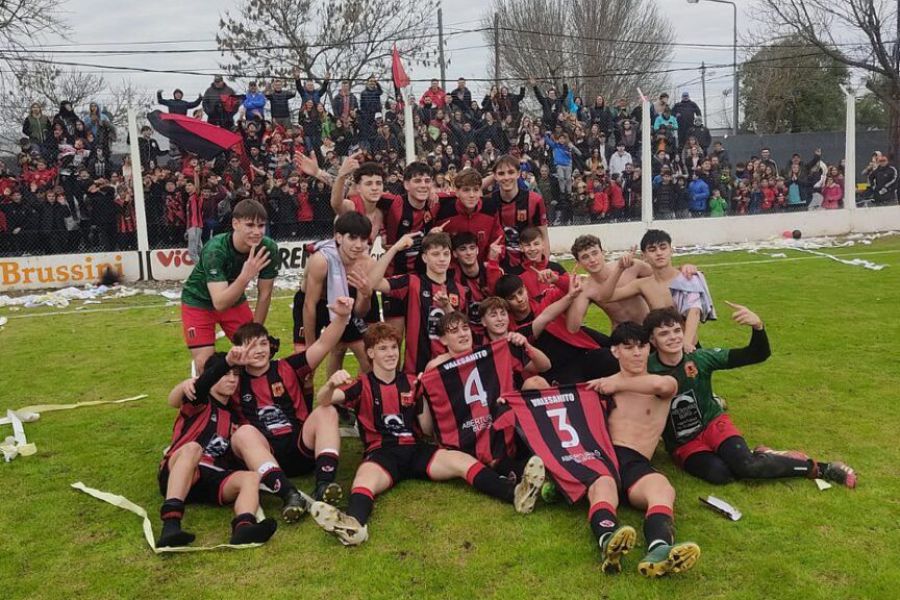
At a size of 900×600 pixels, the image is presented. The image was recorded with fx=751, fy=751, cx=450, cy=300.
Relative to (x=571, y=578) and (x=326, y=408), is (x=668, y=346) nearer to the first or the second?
(x=571, y=578)

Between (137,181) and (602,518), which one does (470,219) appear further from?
(137,181)

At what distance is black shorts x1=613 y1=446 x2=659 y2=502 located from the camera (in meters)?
4.05

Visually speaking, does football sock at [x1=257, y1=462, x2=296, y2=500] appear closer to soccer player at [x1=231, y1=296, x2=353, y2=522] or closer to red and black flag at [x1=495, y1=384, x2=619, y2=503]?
soccer player at [x1=231, y1=296, x2=353, y2=522]

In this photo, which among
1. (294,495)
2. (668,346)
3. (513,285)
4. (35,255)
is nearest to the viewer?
(294,495)

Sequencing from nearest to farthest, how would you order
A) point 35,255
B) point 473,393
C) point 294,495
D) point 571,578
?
point 571,578
point 294,495
point 473,393
point 35,255

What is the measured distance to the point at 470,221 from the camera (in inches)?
242

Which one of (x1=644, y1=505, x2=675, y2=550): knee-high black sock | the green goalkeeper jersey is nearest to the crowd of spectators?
the green goalkeeper jersey

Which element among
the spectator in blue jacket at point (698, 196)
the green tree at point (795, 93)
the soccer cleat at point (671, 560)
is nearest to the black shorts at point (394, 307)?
the soccer cleat at point (671, 560)

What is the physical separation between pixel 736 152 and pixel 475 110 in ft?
23.3

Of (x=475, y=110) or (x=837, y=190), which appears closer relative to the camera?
(x=475, y=110)

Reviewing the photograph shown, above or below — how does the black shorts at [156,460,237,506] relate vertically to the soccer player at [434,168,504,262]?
below

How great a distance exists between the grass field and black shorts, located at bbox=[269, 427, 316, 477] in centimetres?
26

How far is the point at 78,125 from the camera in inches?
527

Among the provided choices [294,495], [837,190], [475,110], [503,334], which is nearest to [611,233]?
[475,110]
